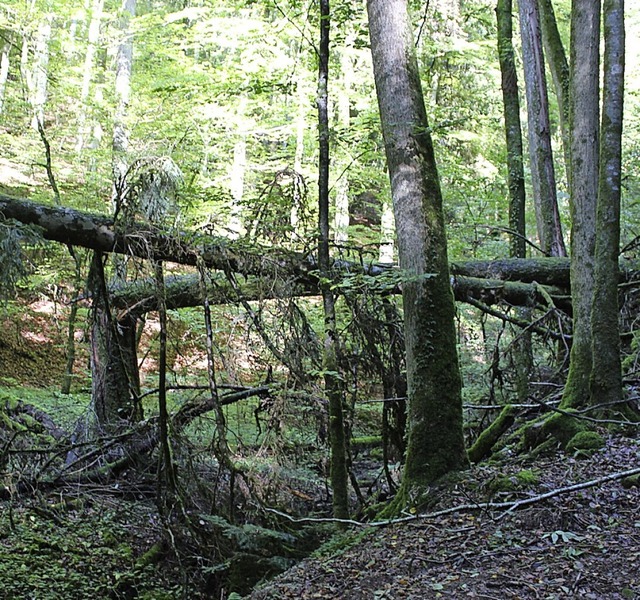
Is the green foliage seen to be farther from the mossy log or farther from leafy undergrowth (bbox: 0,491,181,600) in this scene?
the mossy log


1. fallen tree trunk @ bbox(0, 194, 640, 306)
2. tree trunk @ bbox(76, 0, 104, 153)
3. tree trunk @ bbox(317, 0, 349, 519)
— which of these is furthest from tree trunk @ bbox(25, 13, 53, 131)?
tree trunk @ bbox(317, 0, 349, 519)

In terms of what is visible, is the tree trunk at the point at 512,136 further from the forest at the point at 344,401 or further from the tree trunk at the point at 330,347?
the tree trunk at the point at 330,347

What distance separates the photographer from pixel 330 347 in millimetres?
5855

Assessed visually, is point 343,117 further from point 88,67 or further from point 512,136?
point 88,67

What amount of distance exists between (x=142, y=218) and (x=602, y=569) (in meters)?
4.62

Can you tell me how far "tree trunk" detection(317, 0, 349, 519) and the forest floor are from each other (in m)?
0.65

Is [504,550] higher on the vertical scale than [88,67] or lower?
lower

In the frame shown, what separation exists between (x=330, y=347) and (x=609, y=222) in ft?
9.57

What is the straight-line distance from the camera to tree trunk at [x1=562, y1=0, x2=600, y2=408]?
6301 millimetres

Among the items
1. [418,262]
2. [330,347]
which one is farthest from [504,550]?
[330,347]

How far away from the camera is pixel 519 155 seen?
9.56 m

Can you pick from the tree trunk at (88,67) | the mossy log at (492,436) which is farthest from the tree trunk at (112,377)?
the tree trunk at (88,67)

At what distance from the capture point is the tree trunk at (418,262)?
5.08 metres

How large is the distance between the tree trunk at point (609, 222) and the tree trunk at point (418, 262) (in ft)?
5.44
